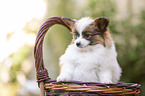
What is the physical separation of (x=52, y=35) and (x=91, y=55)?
92.8 inches

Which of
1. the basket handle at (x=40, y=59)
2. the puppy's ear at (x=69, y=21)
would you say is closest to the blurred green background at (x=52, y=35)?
the puppy's ear at (x=69, y=21)

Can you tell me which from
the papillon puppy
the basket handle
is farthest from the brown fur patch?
the basket handle

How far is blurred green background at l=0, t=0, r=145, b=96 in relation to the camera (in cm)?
279

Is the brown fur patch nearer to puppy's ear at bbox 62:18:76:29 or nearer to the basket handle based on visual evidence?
puppy's ear at bbox 62:18:76:29

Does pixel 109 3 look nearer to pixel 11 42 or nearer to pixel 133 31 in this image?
pixel 133 31

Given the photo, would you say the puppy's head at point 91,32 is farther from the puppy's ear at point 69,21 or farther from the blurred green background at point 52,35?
the blurred green background at point 52,35

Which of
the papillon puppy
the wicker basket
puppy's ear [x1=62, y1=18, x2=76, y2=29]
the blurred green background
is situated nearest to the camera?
the wicker basket

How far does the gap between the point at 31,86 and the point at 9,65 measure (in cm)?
60

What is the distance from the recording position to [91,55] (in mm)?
1104

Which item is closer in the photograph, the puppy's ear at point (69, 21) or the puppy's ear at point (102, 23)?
the puppy's ear at point (102, 23)

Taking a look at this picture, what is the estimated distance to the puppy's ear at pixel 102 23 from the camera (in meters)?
1.09

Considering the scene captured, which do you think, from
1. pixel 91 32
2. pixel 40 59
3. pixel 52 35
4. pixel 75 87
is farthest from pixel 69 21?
pixel 52 35

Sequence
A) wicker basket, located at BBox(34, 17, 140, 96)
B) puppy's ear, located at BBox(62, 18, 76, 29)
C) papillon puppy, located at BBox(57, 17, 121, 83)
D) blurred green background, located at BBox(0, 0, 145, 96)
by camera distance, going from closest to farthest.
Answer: wicker basket, located at BBox(34, 17, 140, 96) < papillon puppy, located at BBox(57, 17, 121, 83) < puppy's ear, located at BBox(62, 18, 76, 29) < blurred green background, located at BBox(0, 0, 145, 96)

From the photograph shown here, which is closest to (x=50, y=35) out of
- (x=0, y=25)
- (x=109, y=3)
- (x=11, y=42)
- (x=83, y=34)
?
(x=11, y=42)
